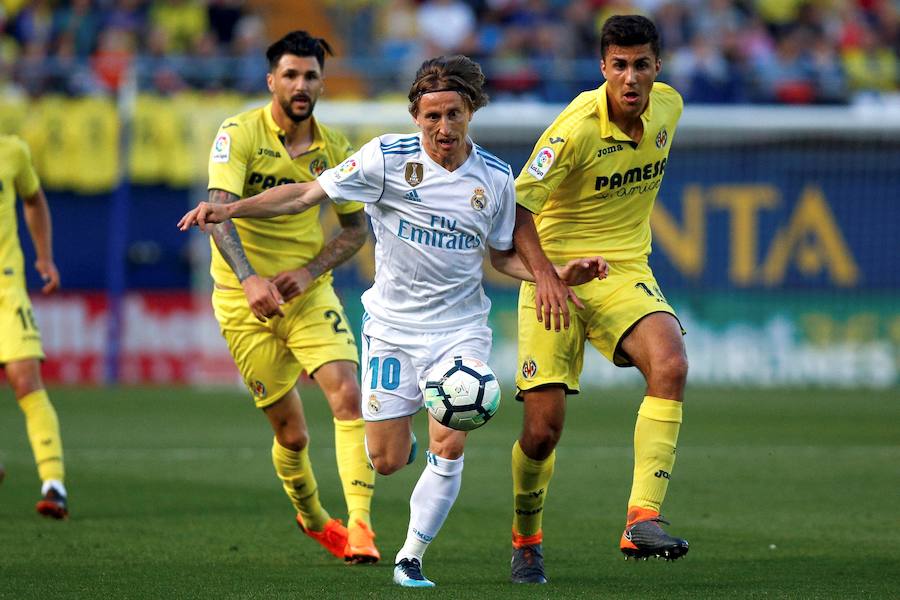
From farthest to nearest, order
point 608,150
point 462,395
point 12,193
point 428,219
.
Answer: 1. point 12,193
2. point 608,150
3. point 428,219
4. point 462,395

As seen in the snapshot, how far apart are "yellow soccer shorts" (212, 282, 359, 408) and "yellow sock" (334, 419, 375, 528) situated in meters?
0.40

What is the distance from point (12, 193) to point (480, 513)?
3.60 m

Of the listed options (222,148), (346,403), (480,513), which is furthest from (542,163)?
(480,513)

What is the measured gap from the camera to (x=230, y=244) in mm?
7555

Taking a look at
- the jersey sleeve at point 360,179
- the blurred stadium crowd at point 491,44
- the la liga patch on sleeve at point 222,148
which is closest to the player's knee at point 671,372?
the jersey sleeve at point 360,179

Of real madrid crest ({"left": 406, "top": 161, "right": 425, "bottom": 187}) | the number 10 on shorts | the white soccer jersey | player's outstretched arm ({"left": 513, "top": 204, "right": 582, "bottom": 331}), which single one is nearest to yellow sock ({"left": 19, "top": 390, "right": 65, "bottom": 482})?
the number 10 on shorts

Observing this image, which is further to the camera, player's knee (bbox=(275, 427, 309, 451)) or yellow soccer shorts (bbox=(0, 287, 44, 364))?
yellow soccer shorts (bbox=(0, 287, 44, 364))

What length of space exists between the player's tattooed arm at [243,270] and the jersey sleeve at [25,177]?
236cm

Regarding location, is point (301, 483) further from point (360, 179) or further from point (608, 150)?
point (608, 150)

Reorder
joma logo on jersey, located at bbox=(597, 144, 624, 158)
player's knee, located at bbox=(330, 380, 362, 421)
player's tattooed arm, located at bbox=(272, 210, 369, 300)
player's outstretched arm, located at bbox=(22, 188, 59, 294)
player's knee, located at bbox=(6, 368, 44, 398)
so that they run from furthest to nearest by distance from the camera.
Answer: player's outstretched arm, located at bbox=(22, 188, 59, 294) → player's knee, located at bbox=(6, 368, 44, 398) → player's knee, located at bbox=(330, 380, 362, 421) → player's tattooed arm, located at bbox=(272, 210, 369, 300) → joma logo on jersey, located at bbox=(597, 144, 624, 158)

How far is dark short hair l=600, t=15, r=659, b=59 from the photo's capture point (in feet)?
23.1

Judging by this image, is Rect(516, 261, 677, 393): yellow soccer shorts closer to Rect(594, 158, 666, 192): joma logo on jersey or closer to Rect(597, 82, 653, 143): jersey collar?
Rect(594, 158, 666, 192): joma logo on jersey

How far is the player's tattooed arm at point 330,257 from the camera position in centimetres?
759

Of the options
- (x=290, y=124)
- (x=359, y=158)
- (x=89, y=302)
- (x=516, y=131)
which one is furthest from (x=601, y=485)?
(x=89, y=302)
